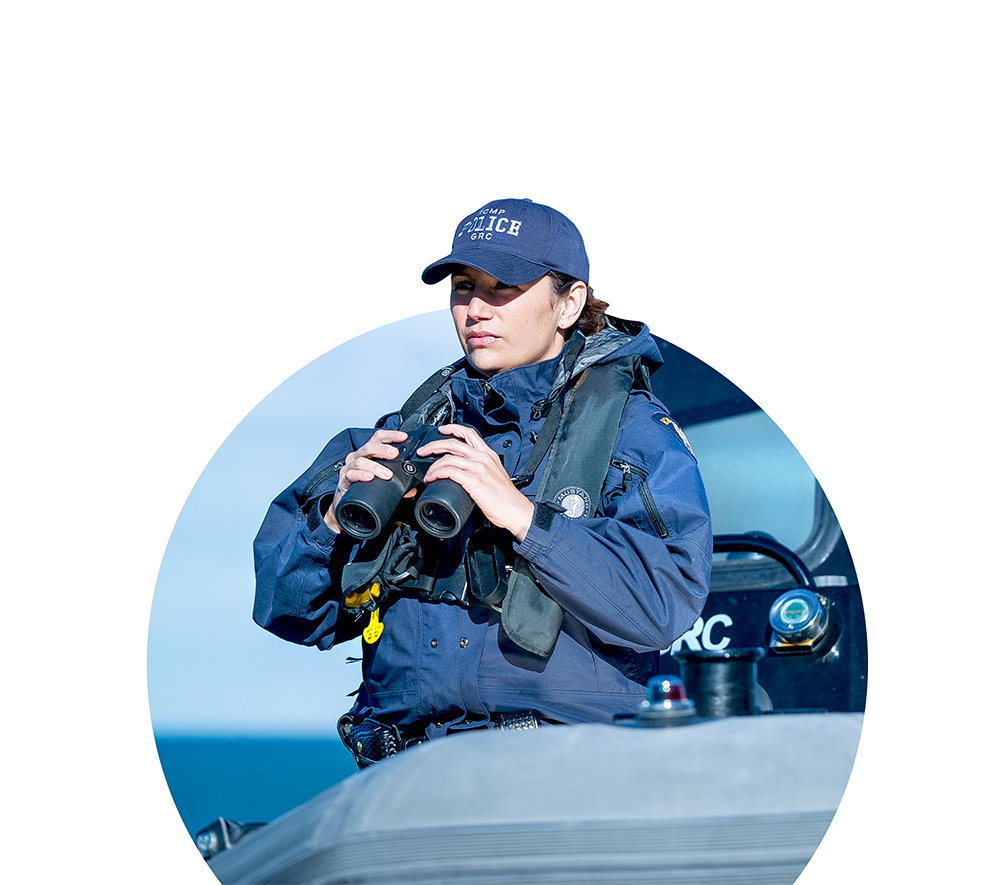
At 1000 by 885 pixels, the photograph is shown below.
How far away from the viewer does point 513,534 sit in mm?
1806

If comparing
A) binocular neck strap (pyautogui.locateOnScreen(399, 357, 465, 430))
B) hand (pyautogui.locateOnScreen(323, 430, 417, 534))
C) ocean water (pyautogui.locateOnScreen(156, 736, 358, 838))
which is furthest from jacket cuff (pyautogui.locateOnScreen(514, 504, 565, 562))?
ocean water (pyautogui.locateOnScreen(156, 736, 358, 838))

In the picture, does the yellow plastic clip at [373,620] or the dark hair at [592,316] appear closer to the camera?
the yellow plastic clip at [373,620]

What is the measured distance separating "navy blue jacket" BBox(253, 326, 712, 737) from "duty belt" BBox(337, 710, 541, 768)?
2 cm

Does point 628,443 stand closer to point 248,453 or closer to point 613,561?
point 613,561

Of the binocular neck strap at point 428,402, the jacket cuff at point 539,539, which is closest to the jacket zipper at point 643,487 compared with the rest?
the jacket cuff at point 539,539

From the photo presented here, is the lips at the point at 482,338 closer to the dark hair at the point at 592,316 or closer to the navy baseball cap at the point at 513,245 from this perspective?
the navy baseball cap at the point at 513,245

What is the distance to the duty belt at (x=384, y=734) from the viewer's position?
188 cm

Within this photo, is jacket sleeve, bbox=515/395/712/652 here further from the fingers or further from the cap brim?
the cap brim

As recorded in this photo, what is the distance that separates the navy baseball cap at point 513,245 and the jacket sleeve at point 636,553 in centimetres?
45

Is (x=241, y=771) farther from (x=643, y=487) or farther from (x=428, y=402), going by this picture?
(x=643, y=487)

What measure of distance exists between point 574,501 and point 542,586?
0.19m

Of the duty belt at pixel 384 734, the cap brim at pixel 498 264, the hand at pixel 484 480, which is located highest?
the cap brim at pixel 498 264

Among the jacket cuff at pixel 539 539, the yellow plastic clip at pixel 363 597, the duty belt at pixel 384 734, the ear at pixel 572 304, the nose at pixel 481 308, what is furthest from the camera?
the ear at pixel 572 304

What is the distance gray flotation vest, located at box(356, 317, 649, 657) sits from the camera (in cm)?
186
